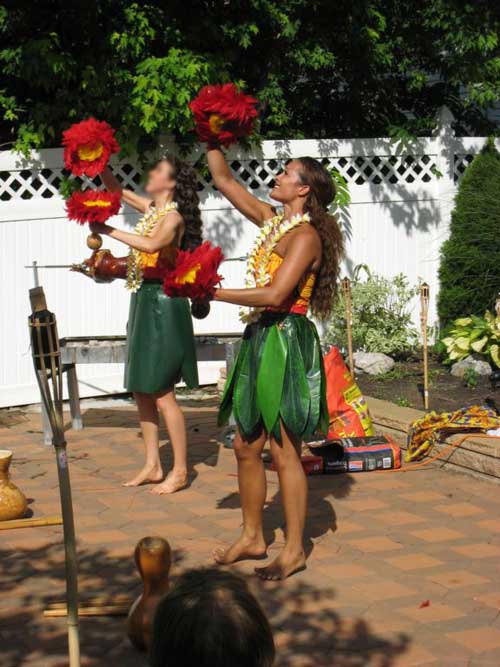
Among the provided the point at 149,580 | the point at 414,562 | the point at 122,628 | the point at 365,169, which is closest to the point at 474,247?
the point at 365,169

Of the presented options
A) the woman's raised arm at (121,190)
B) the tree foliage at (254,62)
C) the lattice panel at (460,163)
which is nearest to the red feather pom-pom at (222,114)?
the woman's raised arm at (121,190)

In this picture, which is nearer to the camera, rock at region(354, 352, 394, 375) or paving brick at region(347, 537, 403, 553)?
paving brick at region(347, 537, 403, 553)

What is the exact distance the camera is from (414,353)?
952 centimetres

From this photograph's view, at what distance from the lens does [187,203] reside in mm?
6184

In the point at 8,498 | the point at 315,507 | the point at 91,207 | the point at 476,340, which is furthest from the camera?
the point at 476,340

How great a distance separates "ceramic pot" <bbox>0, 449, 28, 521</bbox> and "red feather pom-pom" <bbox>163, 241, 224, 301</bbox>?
1.81 m

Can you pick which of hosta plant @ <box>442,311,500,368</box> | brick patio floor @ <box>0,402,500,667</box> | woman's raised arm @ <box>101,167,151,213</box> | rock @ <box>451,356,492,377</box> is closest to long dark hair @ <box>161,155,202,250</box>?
woman's raised arm @ <box>101,167,151,213</box>

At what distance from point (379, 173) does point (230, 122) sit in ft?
17.2

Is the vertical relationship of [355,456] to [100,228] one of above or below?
below

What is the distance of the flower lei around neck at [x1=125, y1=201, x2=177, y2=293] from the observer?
20.0 feet

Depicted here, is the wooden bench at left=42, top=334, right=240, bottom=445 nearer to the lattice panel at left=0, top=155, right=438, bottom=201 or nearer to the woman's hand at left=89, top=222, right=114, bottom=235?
the woman's hand at left=89, top=222, right=114, bottom=235

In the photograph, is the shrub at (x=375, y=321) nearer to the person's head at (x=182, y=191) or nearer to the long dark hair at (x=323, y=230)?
the person's head at (x=182, y=191)

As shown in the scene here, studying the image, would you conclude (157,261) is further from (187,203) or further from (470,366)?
(470,366)

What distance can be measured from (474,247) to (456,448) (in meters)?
3.41
